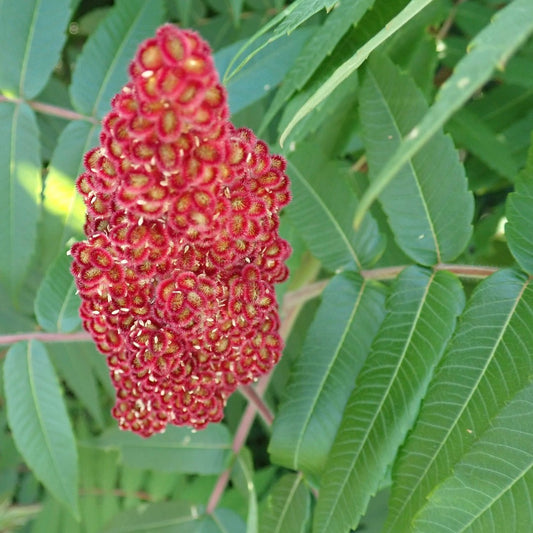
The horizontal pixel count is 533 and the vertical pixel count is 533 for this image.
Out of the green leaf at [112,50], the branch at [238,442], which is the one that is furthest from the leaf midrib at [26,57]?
the branch at [238,442]

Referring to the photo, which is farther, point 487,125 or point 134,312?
point 487,125

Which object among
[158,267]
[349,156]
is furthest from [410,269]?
[349,156]

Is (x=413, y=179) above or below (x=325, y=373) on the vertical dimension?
above

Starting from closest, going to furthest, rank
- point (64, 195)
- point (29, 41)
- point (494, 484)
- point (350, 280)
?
point (494, 484)
point (350, 280)
point (64, 195)
point (29, 41)

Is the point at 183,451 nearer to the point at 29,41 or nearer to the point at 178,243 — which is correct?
the point at 178,243

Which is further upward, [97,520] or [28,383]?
[28,383]

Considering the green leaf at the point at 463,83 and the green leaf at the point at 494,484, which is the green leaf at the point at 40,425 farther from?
the green leaf at the point at 463,83

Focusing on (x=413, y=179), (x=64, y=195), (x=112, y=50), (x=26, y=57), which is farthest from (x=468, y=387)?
(x=26, y=57)

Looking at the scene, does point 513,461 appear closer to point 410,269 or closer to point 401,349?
point 401,349
